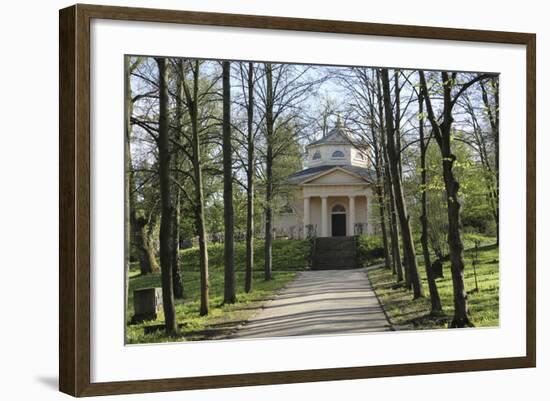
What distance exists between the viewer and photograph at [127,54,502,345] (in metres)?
12.1

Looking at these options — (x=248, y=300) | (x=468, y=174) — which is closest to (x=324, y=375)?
(x=248, y=300)

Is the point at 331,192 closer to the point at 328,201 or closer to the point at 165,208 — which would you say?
the point at 328,201

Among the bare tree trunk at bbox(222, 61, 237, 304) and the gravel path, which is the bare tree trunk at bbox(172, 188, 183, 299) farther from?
the gravel path

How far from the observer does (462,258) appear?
45.4ft

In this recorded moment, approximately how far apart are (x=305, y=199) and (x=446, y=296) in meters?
2.28

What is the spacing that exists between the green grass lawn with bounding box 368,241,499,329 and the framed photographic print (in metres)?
0.02

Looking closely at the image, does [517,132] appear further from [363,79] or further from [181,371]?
[181,371]

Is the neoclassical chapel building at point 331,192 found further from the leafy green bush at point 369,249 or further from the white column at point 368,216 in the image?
the leafy green bush at point 369,249

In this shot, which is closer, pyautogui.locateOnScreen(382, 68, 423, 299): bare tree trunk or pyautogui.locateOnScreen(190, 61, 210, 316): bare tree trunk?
pyautogui.locateOnScreen(190, 61, 210, 316): bare tree trunk

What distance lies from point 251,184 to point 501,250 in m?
3.50

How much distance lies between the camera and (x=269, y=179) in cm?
1298

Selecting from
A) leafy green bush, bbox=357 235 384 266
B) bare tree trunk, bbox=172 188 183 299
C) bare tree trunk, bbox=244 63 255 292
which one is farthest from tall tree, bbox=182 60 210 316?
leafy green bush, bbox=357 235 384 266

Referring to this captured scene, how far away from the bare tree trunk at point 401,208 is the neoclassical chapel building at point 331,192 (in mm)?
399

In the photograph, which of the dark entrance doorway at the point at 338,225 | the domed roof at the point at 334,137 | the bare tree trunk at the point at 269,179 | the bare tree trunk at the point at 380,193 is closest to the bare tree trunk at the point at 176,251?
the bare tree trunk at the point at 269,179
